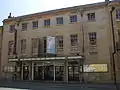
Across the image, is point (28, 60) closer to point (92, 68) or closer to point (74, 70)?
point (74, 70)

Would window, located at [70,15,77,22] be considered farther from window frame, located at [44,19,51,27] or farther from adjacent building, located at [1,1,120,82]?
window frame, located at [44,19,51,27]

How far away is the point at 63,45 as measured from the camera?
2778cm

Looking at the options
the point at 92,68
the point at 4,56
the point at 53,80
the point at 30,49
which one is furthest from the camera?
the point at 4,56

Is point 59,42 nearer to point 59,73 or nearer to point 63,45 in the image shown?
point 63,45

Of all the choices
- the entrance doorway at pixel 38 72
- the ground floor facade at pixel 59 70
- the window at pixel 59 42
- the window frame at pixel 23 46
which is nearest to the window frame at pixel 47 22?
the window at pixel 59 42

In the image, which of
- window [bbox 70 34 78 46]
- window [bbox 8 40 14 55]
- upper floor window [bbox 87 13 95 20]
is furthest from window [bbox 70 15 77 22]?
window [bbox 8 40 14 55]

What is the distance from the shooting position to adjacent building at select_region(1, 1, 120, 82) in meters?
25.4

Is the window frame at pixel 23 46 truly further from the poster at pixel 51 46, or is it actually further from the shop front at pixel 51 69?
the poster at pixel 51 46

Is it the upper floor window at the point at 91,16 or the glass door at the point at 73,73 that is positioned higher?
the upper floor window at the point at 91,16

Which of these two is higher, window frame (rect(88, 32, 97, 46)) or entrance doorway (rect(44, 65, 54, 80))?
window frame (rect(88, 32, 97, 46))

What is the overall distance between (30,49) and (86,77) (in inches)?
378

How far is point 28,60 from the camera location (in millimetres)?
28578

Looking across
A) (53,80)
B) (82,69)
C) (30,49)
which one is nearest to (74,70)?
(82,69)

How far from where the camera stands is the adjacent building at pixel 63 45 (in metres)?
25.4
